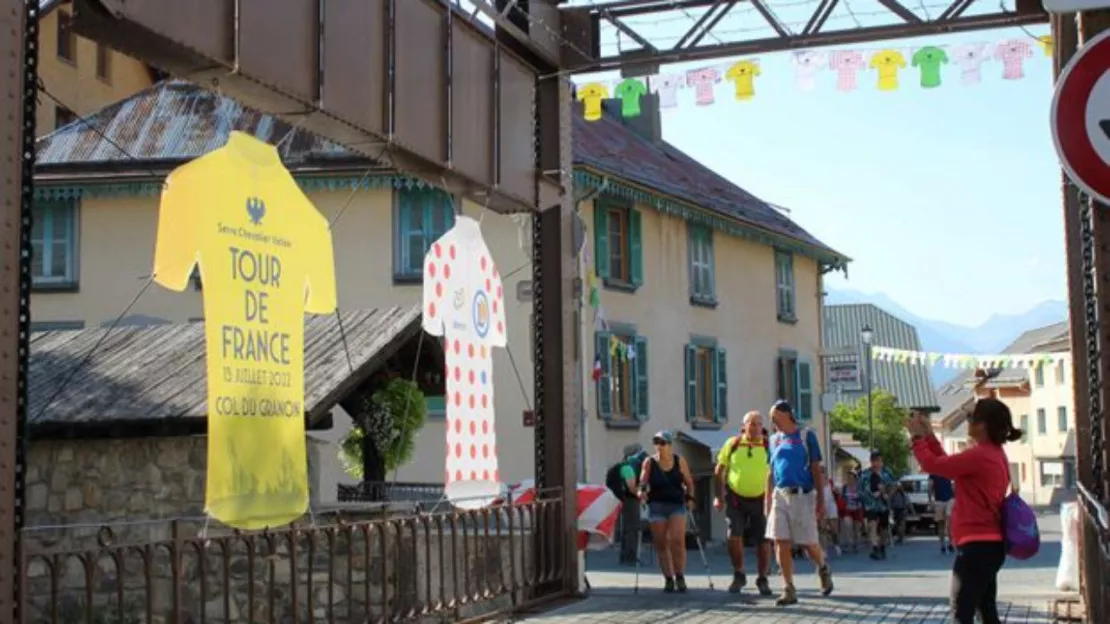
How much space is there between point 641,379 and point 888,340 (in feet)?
171

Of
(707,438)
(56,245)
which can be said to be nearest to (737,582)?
(56,245)

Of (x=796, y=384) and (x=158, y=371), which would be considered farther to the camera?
(x=796, y=384)

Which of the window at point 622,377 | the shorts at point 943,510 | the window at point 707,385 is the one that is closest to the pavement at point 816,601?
the shorts at point 943,510

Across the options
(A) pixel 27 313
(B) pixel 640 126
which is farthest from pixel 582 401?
(B) pixel 640 126

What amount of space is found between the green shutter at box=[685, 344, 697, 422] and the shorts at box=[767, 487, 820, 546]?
69.2 ft

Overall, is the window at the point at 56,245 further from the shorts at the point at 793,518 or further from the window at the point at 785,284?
the shorts at the point at 793,518

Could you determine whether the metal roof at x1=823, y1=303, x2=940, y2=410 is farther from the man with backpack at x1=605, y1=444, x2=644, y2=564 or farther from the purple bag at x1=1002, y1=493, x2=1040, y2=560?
the purple bag at x1=1002, y1=493, x2=1040, y2=560

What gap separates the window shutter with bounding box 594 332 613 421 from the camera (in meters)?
31.7

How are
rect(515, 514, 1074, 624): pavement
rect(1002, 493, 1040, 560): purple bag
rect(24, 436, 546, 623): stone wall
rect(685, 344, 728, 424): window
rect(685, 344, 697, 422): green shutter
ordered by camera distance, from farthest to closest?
rect(685, 344, 728, 424): window → rect(685, 344, 697, 422): green shutter → rect(515, 514, 1074, 624): pavement → rect(24, 436, 546, 623): stone wall → rect(1002, 493, 1040, 560): purple bag

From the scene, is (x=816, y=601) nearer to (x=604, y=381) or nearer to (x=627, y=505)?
(x=627, y=505)

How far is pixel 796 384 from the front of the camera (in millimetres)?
42625

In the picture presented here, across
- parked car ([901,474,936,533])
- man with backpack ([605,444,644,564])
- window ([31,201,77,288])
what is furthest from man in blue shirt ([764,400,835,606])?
parked car ([901,474,936,533])

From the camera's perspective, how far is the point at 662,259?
3503 cm

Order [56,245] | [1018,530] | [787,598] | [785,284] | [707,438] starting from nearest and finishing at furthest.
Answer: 1. [1018,530]
2. [787,598]
3. [56,245]
4. [707,438]
5. [785,284]
